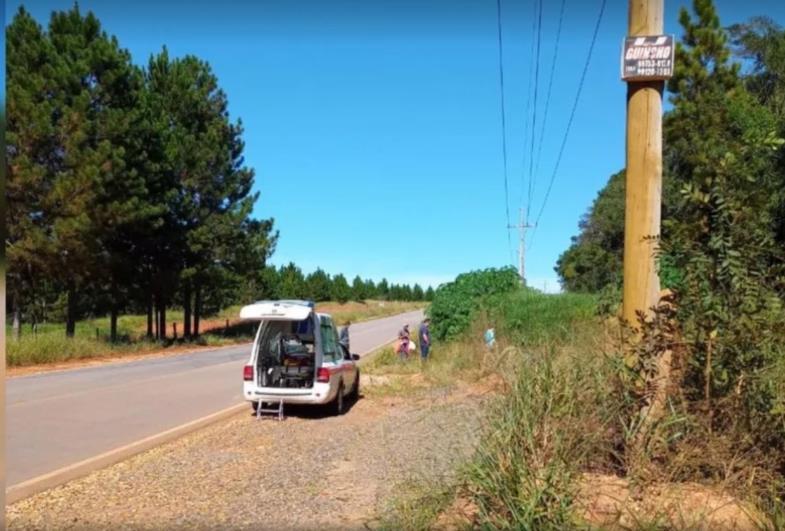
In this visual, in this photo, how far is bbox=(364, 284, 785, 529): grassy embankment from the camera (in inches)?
180

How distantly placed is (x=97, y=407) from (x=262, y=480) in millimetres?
8029

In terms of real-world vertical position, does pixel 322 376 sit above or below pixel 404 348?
above

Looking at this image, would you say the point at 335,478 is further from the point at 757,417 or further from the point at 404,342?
the point at 404,342

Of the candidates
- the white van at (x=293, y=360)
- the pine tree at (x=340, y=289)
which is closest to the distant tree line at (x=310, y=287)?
the pine tree at (x=340, y=289)

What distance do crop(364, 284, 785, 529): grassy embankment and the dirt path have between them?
72 cm

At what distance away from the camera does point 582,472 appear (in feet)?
16.5

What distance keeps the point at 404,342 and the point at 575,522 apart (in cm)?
2152

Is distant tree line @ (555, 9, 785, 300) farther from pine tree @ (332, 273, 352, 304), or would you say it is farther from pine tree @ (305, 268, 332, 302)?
pine tree @ (332, 273, 352, 304)

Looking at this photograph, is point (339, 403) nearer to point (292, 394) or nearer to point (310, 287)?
point (292, 394)

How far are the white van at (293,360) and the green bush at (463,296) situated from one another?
Answer: 1557 cm

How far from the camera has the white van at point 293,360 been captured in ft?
41.6

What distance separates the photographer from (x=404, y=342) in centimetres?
2595

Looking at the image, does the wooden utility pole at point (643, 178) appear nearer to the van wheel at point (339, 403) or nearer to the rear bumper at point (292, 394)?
the rear bumper at point (292, 394)

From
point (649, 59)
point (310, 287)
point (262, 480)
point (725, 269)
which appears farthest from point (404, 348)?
point (310, 287)
